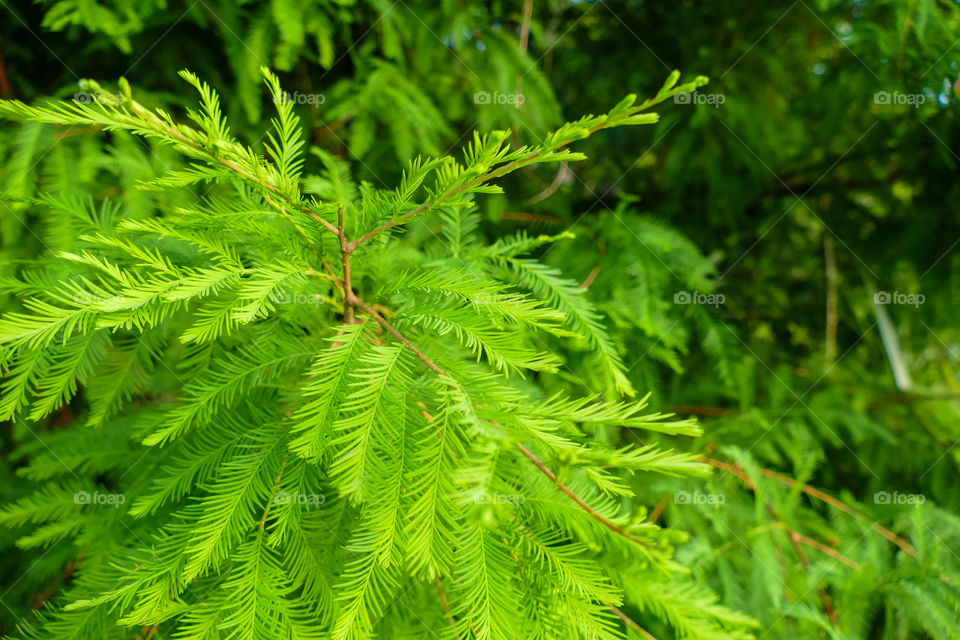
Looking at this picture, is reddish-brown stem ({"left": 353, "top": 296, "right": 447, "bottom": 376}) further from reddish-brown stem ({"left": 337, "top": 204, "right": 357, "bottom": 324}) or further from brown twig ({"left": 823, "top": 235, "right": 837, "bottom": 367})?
brown twig ({"left": 823, "top": 235, "right": 837, "bottom": 367})

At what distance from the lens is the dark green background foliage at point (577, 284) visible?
2.62 feet

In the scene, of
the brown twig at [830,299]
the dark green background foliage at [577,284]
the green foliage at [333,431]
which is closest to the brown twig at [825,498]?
the dark green background foliage at [577,284]

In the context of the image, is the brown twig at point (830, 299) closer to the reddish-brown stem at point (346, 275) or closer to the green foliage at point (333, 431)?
the green foliage at point (333, 431)

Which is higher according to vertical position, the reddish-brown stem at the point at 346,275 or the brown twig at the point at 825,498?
the reddish-brown stem at the point at 346,275

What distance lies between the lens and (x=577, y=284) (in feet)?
4.31

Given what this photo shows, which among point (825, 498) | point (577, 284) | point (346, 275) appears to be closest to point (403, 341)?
point (346, 275)

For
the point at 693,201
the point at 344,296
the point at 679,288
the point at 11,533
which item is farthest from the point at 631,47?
the point at 11,533

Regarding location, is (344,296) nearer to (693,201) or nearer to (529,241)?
(529,241)

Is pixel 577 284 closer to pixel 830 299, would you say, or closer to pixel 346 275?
pixel 346 275

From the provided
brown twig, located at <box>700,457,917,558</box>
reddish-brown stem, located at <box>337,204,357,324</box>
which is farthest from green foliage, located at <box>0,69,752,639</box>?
brown twig, located at <box>700,457,917,558</box>

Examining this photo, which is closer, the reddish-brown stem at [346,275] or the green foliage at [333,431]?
the green foliage at [333,431]

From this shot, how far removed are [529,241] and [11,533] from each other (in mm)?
1638

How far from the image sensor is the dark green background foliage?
80cm

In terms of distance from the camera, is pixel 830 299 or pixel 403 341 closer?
pixel 403 341
